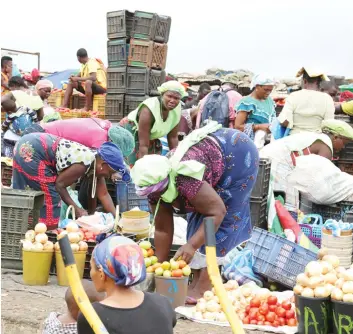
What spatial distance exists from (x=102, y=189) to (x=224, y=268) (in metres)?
1.49

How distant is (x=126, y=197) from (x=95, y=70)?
7.03 metres

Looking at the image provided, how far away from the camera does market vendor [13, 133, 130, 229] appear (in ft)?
20.3

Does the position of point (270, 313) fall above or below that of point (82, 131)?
below

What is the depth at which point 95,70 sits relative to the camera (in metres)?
14.1

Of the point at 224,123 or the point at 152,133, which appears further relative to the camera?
the point at 224,123

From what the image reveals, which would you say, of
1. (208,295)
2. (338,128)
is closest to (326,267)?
(208,295)

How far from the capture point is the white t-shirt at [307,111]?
27.7 ft

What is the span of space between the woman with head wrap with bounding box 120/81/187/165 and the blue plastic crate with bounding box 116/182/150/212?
1.78 feet

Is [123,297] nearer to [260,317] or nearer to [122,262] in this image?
[122,262]

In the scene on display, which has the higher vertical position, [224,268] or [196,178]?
[196,178]

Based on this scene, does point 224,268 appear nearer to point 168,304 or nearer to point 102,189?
point 102,189

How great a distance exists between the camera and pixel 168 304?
3.21 meters

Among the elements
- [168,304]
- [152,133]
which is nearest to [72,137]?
[152,133]

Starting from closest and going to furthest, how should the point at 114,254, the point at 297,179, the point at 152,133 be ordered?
the point at 114,254 < the point at 297,179 < the point at 152,133
